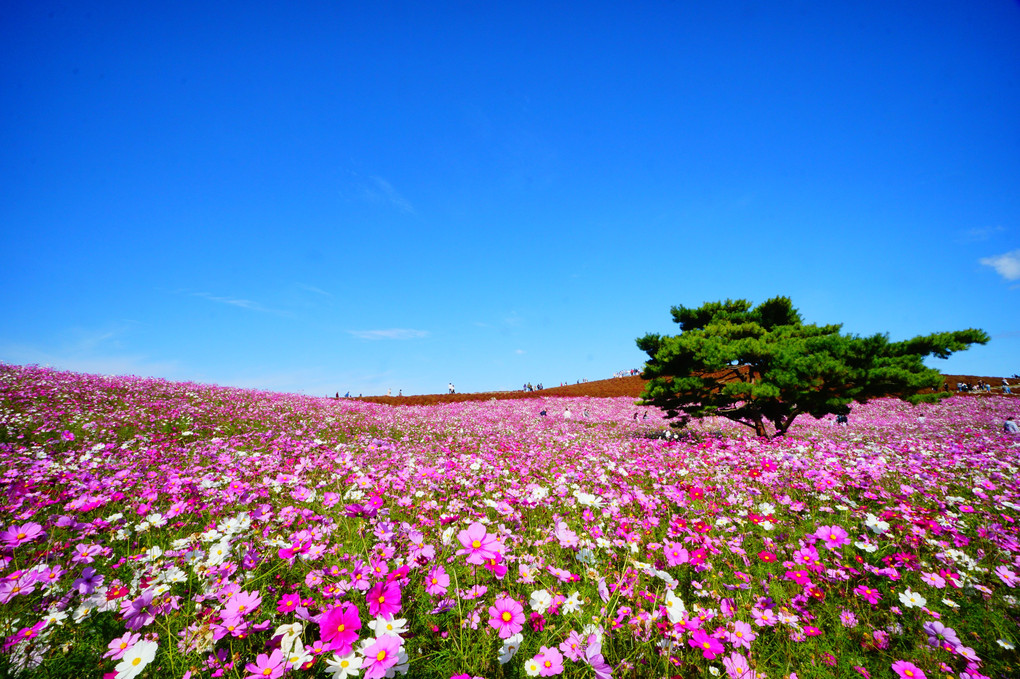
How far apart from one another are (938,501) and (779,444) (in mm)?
5662

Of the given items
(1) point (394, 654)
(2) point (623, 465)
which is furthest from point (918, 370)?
(1) point (394, 654)

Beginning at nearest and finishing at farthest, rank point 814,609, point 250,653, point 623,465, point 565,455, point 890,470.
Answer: point 250,653 → point 814,609 → point 890,470 → point 623,465 → point 565,455

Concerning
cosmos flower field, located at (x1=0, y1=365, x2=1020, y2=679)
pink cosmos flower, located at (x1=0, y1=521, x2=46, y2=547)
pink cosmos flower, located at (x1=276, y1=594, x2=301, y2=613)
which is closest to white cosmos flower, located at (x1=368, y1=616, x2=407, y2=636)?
cosmos flower field, located at (x1=0, y1=365, x2=1020, y2=679)

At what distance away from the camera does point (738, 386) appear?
12.0 m

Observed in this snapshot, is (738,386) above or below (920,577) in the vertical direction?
Answer: above

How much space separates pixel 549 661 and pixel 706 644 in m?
1.01

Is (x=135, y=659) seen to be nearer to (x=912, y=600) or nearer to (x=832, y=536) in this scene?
(x=832, y=536)

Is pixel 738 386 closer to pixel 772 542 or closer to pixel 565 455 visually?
pixel 565 455

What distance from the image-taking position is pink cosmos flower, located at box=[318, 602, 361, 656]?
4.49 feet

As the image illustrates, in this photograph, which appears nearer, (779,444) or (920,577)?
(920,577)

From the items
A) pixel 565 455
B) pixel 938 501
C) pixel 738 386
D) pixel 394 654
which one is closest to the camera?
pixel 394 654

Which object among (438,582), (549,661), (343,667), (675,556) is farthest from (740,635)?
(343,667)

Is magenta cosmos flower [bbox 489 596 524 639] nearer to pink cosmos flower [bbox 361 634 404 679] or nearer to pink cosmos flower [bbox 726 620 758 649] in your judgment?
pink cosmos flower [bbox 361 634 404 679]

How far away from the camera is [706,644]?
7.06ft
